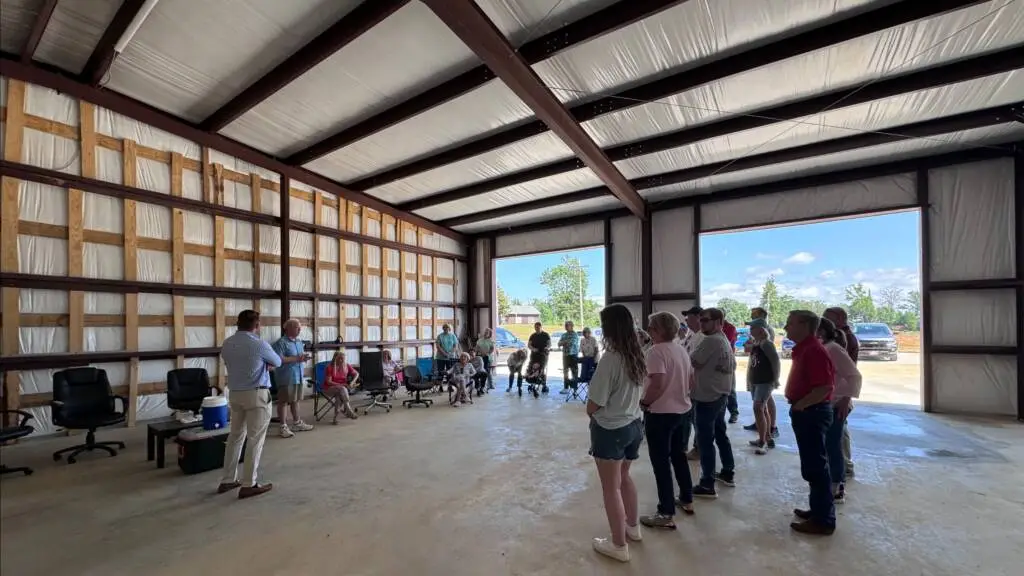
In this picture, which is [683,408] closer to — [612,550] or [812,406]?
[812,406]

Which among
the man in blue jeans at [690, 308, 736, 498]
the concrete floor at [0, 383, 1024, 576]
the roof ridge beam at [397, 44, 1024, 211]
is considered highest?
the roof ridge beam at [397, 44, 1024, 211]

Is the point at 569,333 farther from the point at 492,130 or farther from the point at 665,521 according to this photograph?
the point at 665,521

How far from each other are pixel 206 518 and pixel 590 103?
5.75 metres

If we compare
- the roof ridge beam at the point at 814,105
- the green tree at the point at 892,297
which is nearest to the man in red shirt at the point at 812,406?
the roof ridge beam at the point at 814,105

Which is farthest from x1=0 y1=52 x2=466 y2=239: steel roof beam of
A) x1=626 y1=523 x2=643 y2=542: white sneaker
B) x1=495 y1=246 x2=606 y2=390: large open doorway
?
x1=495 y1=246 x2=606 y2=390: large open doorway

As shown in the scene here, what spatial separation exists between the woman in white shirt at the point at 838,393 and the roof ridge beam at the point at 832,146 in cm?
433

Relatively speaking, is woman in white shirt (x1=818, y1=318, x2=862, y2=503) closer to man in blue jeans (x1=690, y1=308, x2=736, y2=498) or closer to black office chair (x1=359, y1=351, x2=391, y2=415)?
man in blue jeans (x1=690, y1=308, x2=736, y2=498)

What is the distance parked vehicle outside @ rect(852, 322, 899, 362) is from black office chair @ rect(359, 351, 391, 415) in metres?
12.1

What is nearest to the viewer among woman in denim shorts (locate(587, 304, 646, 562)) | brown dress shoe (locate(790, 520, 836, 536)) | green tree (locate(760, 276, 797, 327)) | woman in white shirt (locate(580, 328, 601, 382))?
woman in denim shorts (locate(587, 304, 646, 562))

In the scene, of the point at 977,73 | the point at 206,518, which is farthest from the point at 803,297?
the point at 206,518

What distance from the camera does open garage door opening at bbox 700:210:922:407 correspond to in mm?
11883

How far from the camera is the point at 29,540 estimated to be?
108 centimetres

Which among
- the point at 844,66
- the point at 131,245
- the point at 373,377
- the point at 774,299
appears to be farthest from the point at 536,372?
the point at 774,299

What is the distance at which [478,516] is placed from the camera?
3158 millimetres
